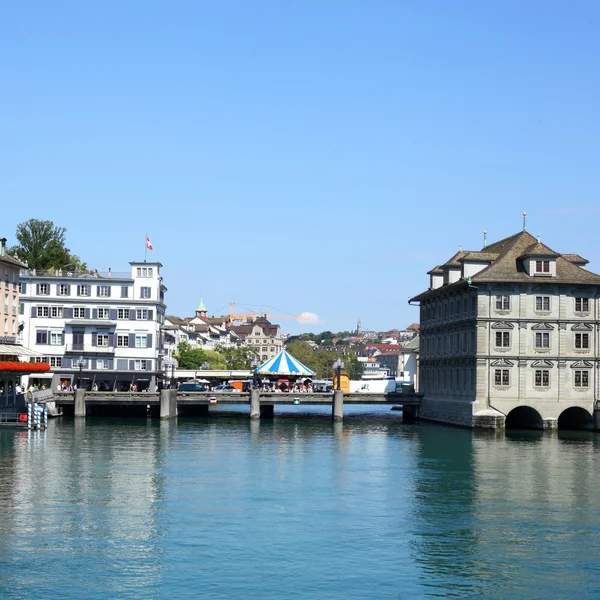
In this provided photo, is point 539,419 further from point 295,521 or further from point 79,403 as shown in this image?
point 295,521

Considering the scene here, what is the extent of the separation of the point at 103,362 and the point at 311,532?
79.2 m

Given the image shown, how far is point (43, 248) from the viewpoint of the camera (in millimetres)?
135125

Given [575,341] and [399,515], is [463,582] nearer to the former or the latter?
[399,515]

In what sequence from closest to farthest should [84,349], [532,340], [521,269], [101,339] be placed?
[532,340] → [521,269] → [84,349] → [101,339]

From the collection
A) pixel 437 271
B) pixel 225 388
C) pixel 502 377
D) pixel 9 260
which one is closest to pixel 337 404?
pixel 437 271

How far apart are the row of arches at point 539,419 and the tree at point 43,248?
65.3 m

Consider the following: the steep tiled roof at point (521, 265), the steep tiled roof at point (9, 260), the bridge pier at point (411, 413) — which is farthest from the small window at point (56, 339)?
the steep tiled roof at point (521, 265)

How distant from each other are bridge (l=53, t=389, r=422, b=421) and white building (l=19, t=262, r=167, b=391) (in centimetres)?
846

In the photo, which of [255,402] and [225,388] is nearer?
[255,402]

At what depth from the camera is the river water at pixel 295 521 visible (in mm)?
30672

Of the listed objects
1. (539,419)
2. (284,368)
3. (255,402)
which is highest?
(284,368)

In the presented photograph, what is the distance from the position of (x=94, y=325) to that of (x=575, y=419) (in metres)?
55.5

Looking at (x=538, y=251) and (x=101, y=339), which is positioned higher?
(x=538, y=251)

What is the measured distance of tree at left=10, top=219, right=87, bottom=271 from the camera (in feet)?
432
